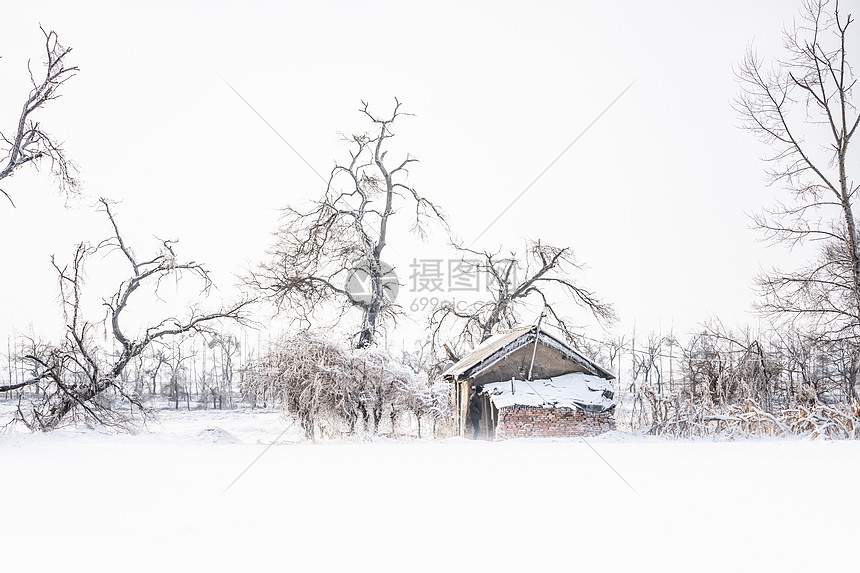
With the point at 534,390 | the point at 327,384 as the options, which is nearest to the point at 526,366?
the point at 534,390

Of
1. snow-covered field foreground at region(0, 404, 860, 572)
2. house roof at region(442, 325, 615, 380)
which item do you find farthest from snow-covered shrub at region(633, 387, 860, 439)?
snow-covered field foreground at region(0, 404, 860, 572)

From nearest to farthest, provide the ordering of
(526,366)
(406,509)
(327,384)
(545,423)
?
(406,509) → (327,384) → (545,423) → (526,366)

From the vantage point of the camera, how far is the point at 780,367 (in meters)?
20.6

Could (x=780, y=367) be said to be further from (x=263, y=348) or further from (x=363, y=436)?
(x=263, y=348)

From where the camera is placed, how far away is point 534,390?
22.2 meters

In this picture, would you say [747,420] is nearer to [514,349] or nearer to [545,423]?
[545,423]

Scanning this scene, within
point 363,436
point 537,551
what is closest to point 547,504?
point 537,551

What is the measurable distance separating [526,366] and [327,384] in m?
7.88

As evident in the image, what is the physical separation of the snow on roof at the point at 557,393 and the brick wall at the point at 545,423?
8.2 inches

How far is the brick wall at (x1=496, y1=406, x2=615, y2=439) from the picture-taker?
842 inches

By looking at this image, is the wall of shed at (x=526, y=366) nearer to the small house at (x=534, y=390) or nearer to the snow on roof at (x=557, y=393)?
the small house at (x=534, y=390)

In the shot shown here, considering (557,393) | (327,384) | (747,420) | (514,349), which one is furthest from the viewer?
(514,349)

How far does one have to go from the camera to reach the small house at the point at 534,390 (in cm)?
2158

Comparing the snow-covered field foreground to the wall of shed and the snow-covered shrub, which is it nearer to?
the snow-covered shrub
